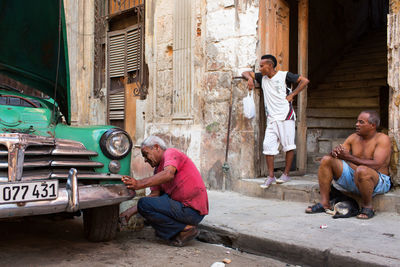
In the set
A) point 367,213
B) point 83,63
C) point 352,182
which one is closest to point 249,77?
point 352,182

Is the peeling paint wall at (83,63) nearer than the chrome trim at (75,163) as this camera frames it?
No

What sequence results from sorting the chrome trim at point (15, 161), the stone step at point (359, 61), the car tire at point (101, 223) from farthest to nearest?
the stone step at point (359, 61)
the car tire at point (101, 223)
the chrome trim at point (15, 161)

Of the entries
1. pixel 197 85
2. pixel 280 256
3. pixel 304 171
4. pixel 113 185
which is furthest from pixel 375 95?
pixel 113 185

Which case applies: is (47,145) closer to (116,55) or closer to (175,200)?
(175,200)

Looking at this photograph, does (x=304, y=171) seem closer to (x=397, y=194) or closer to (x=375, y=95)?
(x=397, y=194)

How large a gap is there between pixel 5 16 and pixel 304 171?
461 centimetres

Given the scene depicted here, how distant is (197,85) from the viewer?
255 inches

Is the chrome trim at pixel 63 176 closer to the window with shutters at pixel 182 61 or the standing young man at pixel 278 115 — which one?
the standing young man at pixel 278 115

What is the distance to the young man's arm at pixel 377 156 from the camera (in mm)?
4043

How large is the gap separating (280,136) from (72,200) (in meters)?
3.22

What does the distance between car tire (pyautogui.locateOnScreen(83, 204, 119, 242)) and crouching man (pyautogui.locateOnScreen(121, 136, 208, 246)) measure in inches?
9.3

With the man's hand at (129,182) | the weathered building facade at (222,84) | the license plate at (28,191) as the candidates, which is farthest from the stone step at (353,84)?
the license plate at (28,191)

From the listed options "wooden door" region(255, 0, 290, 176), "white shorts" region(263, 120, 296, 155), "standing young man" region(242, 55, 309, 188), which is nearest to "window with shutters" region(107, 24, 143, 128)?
"wooden door" region(255, 0, 290, 176)

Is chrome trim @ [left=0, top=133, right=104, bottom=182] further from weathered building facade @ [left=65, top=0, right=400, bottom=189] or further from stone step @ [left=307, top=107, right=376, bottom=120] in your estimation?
stone step @ [left=307, top=107, right=376, bottom=120]
